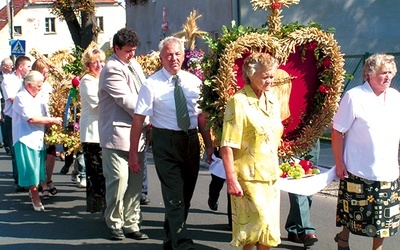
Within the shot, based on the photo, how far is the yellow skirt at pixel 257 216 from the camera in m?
5.20

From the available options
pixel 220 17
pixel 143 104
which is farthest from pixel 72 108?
pixel 220 17

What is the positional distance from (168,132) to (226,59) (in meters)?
0.98

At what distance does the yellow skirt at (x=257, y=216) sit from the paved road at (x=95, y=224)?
152cm

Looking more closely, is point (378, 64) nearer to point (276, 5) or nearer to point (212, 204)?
point (276, 5)

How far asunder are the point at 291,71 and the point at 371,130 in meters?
0.96

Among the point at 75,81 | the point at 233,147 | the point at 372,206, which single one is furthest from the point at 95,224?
the point at 372,206

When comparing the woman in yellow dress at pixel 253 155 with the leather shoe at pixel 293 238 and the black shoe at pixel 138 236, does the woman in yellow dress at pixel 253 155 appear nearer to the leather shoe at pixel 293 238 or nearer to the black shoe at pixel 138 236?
the leather shoe at pixel 293 238

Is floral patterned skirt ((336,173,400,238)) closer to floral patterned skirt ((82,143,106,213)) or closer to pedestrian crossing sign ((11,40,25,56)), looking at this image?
floral patterned skirt ((82,143,106,213))

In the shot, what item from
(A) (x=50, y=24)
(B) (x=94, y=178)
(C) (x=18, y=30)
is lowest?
(B) (x=94, y=178)

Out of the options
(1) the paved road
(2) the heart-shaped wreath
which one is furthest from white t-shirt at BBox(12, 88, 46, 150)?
(2) the heart-shaped wreath

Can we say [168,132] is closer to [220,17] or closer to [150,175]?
[150,175]

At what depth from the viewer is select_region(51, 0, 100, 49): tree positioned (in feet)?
67.9

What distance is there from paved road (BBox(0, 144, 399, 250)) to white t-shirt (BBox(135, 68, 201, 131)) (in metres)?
1.34

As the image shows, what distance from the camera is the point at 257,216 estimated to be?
5.21 metres
